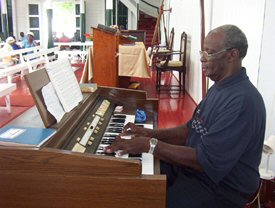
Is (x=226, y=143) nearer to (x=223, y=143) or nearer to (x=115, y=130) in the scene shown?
(x=223, y=143)

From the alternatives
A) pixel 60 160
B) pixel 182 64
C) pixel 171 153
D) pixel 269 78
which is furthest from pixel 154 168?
pixel 182 64

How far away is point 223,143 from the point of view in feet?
4.72

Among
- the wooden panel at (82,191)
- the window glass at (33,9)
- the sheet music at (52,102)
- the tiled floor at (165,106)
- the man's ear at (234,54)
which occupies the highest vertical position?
the window glass at (33,9)

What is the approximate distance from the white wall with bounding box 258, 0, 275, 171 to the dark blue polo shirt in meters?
0.91

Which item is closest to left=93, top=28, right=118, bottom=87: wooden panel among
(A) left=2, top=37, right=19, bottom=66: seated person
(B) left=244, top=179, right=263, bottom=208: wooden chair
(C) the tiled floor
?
(C) the tiled floor

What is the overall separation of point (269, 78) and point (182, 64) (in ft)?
12.4

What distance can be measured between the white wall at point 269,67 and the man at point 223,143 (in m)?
0.89

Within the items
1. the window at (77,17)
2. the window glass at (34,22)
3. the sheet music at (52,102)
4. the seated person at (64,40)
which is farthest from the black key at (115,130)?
the window glass at (34,22)

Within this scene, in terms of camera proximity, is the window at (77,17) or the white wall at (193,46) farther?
the window at (77,17)

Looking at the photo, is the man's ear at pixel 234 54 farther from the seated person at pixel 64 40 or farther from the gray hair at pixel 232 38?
the seated person at pixel 64 40

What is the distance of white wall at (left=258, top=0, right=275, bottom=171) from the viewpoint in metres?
2.37

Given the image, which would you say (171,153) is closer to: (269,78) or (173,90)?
(269,78)

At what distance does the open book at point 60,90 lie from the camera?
1594 millimetres

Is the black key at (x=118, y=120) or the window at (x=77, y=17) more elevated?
the window at (x=77, y=17)
